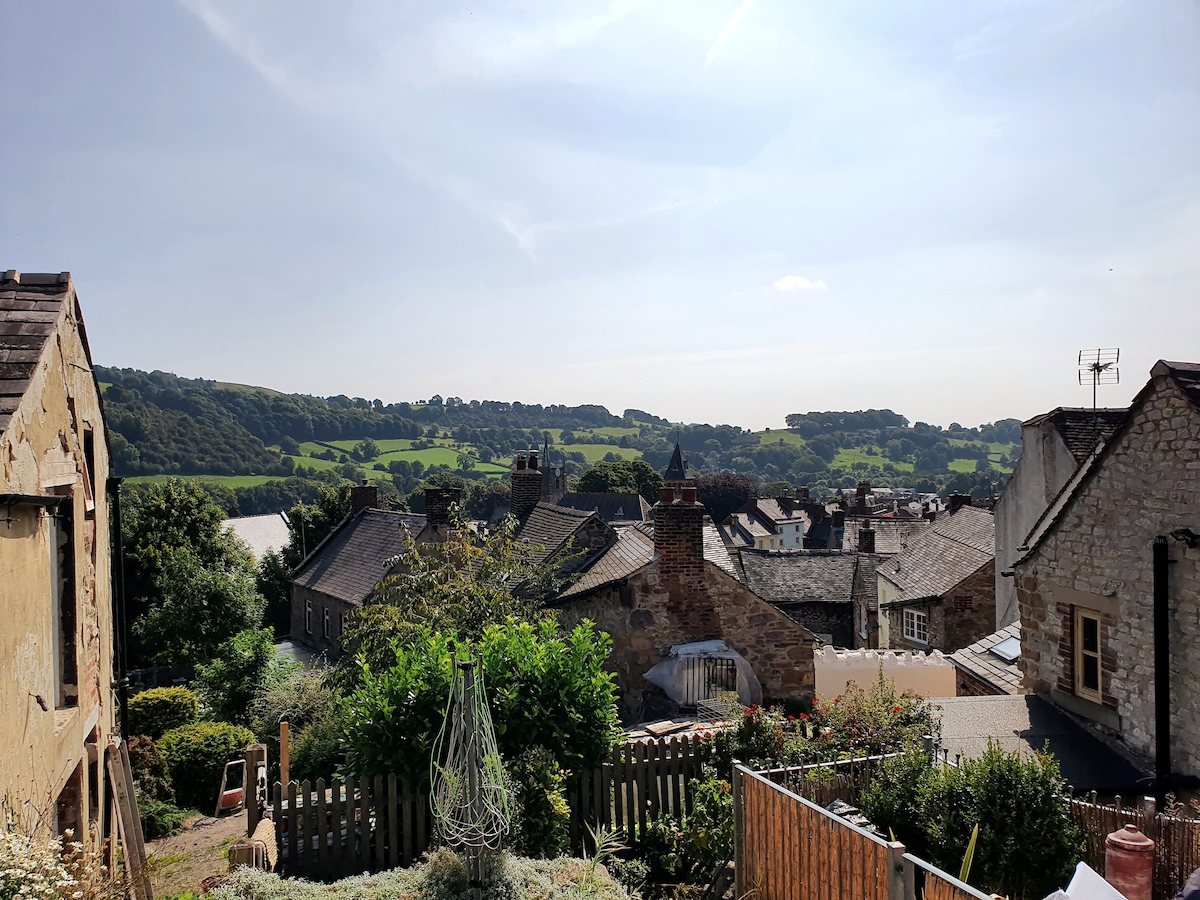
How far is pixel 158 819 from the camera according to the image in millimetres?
13688

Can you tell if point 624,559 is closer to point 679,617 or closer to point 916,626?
point 679,617

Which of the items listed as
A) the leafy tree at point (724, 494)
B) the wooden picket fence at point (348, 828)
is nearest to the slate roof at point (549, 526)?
the wooden picket fence at point (348, 828)

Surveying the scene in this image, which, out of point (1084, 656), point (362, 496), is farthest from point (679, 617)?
point (362, 496)

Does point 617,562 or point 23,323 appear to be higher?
point 23,323

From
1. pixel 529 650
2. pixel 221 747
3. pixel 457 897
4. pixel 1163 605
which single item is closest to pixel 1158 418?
pixel 1163 605

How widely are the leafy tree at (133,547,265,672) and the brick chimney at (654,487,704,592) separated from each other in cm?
1722

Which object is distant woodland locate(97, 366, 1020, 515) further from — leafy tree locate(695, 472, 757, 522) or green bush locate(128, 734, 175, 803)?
green bush locate(128, 734, 175, 803)

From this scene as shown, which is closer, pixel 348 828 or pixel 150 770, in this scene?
pixel 348 828

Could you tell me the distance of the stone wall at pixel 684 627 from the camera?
16016 mm

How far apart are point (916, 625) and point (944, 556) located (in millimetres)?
2692

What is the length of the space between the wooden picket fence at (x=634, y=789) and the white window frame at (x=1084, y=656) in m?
5.61

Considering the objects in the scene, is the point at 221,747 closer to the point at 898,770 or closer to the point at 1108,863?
the point at 898,770

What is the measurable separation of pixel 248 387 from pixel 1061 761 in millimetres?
187564

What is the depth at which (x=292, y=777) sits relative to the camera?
13.0 m
